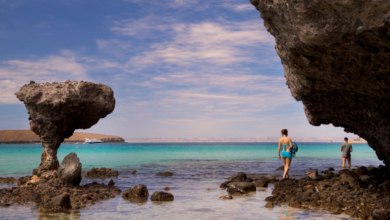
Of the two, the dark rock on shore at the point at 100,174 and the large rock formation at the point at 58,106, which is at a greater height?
the large rock formation at the point at 58,106

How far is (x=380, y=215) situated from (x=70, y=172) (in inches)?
485

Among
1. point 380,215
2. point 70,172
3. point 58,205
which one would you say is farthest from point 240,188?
point 70,172

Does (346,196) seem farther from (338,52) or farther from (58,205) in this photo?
(58,205)

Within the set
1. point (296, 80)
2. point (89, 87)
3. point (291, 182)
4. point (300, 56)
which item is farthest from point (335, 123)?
point (89, 87)

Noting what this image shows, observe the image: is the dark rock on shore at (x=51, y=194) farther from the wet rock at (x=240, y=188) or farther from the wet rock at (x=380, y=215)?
the wet rock at (x=380, y=215)

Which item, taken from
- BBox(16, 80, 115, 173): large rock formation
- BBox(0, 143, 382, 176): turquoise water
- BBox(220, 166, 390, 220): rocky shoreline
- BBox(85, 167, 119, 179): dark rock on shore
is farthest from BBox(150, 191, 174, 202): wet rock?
BBox(0, 143, 382, 176): turquoise water

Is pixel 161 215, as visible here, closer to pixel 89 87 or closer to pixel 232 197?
pixel 232 197

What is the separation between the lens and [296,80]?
33.4 ft

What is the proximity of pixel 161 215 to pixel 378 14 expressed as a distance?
794cm

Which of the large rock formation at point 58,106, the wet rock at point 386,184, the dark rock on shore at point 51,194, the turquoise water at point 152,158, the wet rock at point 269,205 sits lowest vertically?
the turquoise water at point 152,158

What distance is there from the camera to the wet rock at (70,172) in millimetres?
14469

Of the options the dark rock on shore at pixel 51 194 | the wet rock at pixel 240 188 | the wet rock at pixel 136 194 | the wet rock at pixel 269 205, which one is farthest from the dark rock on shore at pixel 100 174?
the wet rock at pixel 269 205

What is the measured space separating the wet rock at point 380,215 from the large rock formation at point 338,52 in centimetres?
337

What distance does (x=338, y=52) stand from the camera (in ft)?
25.5
